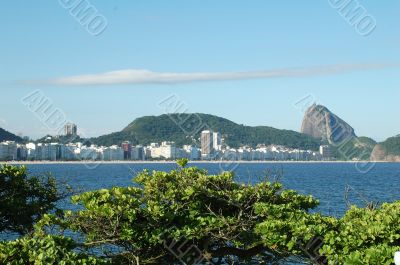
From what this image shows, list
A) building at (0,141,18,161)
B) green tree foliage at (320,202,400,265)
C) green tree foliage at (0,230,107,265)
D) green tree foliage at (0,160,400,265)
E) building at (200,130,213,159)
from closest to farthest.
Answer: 1. green tree foliage at (0,230,107,265)
2. green tree foliage at (320,202,400,265)
3. green tree foliage at (0,160,400,265)
4. building at (0,141,18,161)
5. building at (200,130,213,159)

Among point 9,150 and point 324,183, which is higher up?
point 9,150

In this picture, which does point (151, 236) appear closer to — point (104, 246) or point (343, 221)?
point (104, 246)

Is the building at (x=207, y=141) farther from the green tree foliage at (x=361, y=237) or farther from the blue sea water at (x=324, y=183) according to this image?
the green tree foliage at (x=361, y=237)

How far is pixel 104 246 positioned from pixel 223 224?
215 cm

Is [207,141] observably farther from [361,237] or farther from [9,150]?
[361,237]

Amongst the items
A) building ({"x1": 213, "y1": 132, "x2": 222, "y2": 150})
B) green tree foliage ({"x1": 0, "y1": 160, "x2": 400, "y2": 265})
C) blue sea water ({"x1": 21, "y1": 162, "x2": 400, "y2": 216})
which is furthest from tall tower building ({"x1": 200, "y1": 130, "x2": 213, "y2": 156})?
green tree foliage ({"x1": 0, "y1": 160, "x2": 400, "y2": 265})

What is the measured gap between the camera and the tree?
13.7 m

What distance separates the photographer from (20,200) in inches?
547

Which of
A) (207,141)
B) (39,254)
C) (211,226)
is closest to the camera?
(39,254)

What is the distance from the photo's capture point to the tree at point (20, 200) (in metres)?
13.7

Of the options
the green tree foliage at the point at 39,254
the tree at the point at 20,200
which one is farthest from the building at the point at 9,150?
the green tree foliage at the point at 39,254

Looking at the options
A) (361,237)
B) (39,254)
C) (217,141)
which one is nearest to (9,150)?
(217,141)

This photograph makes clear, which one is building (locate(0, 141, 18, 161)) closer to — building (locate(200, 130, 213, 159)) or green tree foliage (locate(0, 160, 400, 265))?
building (locate(200, 130, 213, 159))

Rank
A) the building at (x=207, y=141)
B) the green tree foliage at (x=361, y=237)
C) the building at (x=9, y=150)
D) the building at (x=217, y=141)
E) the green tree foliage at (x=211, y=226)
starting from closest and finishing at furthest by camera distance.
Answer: the green tree foliage at (x=361, y=237)
the green tree foliage at (x=211, y=226)
the building at (x=9, y=150)
the building at (x=207, y=141)
the building at (x=217, y=141)
